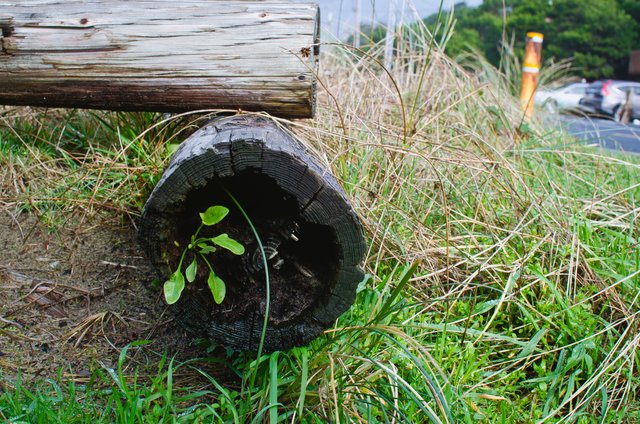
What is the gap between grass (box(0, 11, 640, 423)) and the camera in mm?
1926

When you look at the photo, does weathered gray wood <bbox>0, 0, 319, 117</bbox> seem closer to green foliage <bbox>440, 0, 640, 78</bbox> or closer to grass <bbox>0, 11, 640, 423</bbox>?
grass <bbox>0, 11, 640, 423</bbox>

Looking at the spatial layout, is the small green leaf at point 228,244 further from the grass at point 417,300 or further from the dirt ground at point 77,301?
the dirt ground at point 77,301

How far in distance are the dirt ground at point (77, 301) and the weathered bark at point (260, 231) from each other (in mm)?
380

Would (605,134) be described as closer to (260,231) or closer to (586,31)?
(260,231)

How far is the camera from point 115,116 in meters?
3.40

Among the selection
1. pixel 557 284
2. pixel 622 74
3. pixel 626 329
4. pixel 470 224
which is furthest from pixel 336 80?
pixel 622 74

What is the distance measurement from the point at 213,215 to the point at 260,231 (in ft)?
0.69

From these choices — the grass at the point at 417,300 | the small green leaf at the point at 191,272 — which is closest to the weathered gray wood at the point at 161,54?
the grass at the point at 417,300

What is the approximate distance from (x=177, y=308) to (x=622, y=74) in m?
33.2

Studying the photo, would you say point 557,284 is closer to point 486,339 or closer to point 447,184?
point 486,339

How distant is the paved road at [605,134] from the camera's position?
4457 mm

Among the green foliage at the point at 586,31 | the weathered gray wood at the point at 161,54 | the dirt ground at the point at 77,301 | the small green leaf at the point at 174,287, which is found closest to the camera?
the small green leaf at the point at 174,287

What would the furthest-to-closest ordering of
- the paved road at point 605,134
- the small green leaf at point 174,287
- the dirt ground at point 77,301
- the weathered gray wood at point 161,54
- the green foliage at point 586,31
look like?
1. the green foliage at point 586,31
2. the paved road at point 605,134
3. the weathered gray wood at point 161,54
4. the dirt ground at point 77,301
5. the small green leaf at point 174,287

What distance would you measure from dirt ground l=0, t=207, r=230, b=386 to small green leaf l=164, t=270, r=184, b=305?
17.7 inches
